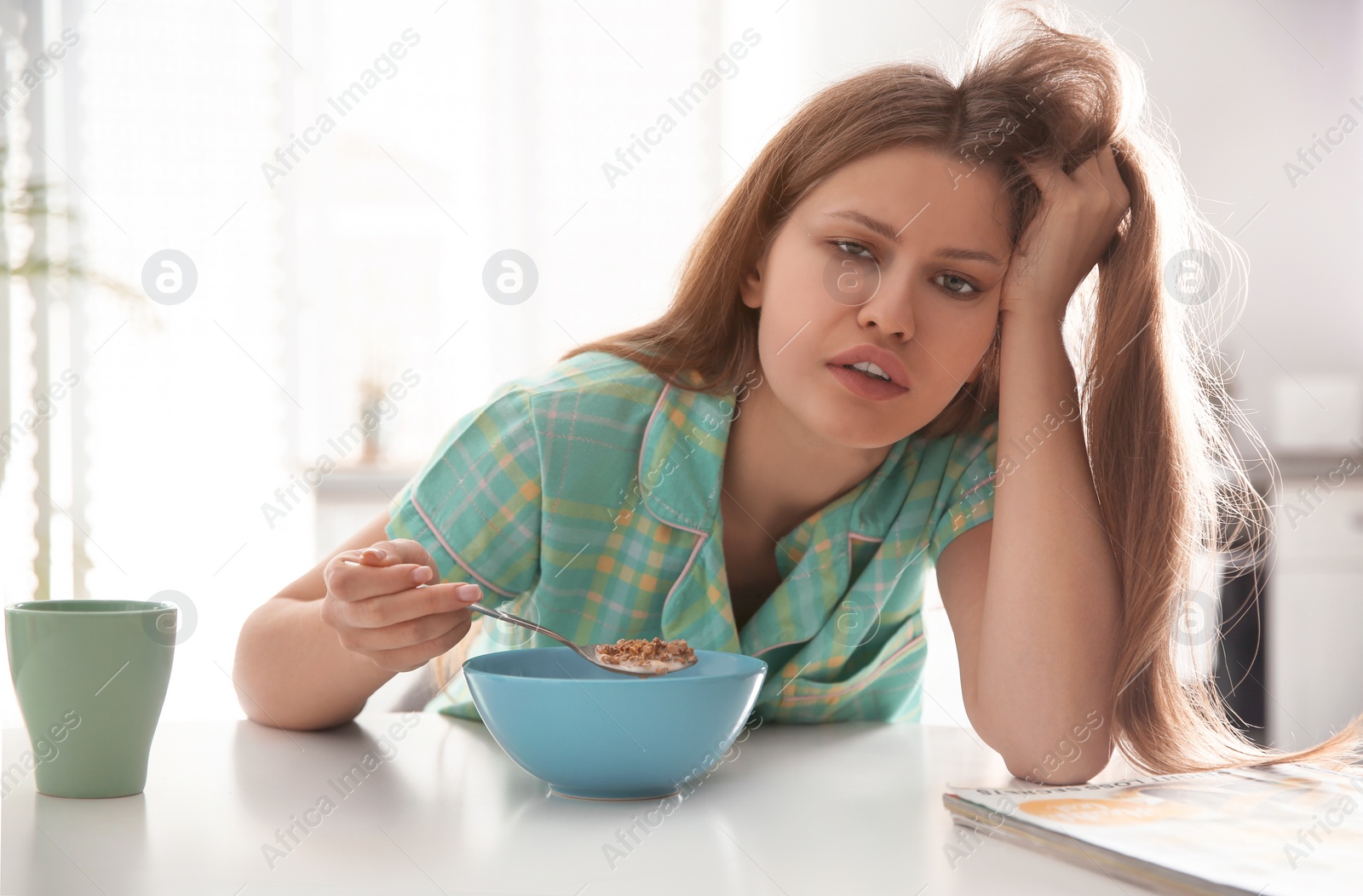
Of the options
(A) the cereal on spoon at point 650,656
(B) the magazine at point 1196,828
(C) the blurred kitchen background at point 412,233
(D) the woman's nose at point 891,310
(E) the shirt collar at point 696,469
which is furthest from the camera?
(C) the blurred kitchen background at point 412,233

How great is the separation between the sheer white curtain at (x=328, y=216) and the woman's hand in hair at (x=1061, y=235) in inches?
68.0

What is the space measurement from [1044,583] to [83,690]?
26.9 inches

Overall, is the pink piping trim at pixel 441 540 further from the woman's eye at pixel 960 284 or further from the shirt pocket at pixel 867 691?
the woman's eye at pixel 960 284

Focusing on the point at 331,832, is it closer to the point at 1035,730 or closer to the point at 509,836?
the point at 509,836

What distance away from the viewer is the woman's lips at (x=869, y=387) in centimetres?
89

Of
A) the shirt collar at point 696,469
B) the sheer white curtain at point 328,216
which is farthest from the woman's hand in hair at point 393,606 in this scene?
the sheer white curtain at point 328,216

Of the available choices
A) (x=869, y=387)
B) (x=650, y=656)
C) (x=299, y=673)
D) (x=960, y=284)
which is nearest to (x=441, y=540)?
(x=299, y=673)

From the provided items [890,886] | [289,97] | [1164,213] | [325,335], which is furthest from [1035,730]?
[289,97]

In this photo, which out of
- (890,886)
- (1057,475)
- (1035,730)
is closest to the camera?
(890,886)

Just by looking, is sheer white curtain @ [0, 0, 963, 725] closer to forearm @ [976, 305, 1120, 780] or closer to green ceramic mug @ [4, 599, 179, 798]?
forearm @ [976, 305, 1120, 780]

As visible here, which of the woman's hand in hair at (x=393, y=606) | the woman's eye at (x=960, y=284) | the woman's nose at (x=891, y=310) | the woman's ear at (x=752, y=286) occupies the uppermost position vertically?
the woman's ear at (x=752, y=286)

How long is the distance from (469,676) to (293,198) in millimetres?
2587

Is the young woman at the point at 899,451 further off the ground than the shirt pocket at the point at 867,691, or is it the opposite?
the young woman at the point at 899,451

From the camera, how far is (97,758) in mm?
621
